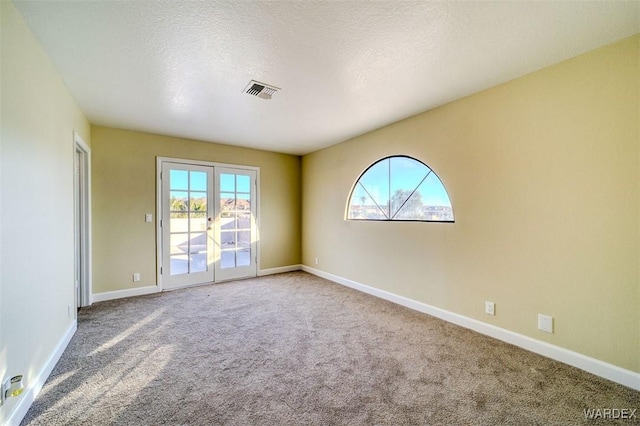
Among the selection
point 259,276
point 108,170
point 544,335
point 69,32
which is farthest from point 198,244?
point 544,335

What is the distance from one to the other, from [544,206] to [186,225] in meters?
4.62

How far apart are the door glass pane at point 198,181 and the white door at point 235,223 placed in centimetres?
20

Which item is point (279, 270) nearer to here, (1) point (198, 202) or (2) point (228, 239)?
(2) point (228, 239)

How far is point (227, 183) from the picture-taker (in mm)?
4820

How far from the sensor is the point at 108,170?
3.86m

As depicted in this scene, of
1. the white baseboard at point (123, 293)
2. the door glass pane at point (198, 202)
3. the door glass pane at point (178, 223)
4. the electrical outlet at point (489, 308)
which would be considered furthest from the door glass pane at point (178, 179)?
the electrical outlet at point (489, 308)

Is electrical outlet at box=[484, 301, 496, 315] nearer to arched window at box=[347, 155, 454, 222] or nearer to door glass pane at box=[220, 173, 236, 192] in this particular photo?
arched window at box=[347, 155, 454, 222]

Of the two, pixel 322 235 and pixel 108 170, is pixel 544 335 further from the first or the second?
pixel 108 170

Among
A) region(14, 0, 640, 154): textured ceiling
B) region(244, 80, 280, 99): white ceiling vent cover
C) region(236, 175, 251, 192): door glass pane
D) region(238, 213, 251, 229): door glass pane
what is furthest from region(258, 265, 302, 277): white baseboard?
region(244, 80, 280, 99): white ceiling vent cover

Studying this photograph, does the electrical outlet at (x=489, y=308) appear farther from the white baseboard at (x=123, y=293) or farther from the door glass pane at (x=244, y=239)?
the white baseboard at (x=123, y=293)

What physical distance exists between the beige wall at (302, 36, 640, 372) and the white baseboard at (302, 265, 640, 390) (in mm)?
50

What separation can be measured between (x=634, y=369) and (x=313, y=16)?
326cm

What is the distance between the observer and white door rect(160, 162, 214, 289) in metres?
4.27

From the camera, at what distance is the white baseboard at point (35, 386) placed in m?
1.53
